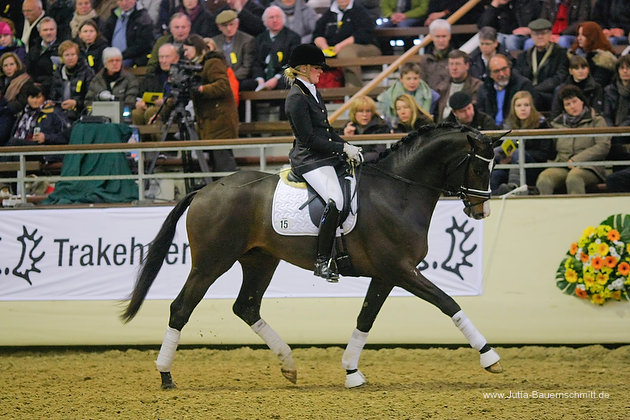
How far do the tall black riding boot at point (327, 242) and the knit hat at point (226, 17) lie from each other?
6190 mm

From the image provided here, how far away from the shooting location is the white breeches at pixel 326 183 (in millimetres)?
7125

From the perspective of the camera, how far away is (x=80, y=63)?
1246 centimetres

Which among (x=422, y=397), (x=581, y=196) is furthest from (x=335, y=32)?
(x=422, y=397)

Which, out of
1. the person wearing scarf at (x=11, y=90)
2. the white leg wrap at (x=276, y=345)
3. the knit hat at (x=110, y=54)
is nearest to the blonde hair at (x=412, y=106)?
the white leg wrap at (x=276, y=345)

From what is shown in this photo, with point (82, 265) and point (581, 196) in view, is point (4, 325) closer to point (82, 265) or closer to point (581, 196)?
point (82, 265)

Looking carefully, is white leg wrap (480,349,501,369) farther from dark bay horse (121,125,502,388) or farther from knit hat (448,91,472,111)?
knit hat (448,91,472,111)

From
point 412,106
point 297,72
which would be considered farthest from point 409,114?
point 297,72

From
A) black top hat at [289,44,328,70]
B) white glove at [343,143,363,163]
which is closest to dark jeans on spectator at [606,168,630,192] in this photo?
white glove at [343,143,363,163]

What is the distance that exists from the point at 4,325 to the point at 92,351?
39.4 inches

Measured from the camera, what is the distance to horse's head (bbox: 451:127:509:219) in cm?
701

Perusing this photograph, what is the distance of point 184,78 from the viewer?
10.8 m

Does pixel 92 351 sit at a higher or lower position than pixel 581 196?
lower

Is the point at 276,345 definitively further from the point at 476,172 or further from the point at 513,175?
the point at 513,175

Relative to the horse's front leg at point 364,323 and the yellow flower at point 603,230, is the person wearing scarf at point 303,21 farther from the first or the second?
the horse's front leg at point 364,323
